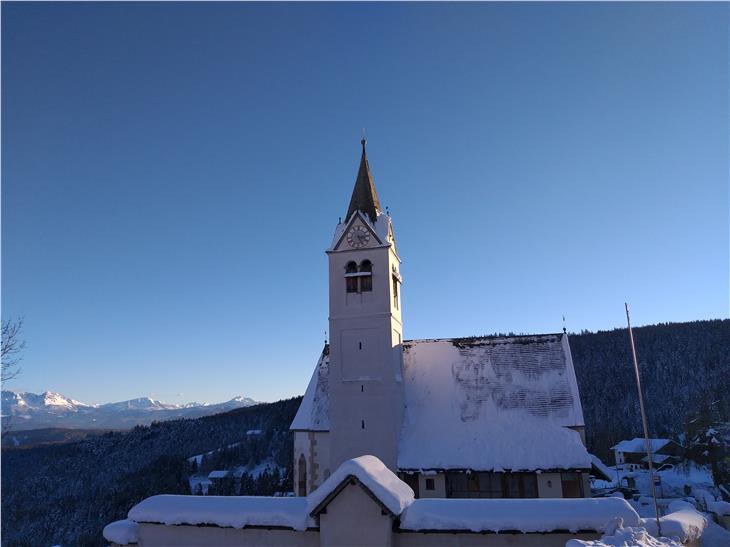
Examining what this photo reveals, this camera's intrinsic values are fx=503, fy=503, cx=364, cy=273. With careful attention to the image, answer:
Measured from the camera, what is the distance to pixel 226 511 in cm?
1388

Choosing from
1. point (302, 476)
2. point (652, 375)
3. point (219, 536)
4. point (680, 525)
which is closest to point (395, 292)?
point (302, 476)

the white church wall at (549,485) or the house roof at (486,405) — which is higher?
the house roof at (486,405)

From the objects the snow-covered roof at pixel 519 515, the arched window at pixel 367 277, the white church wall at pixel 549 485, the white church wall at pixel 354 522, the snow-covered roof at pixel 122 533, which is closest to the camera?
the snow-covered roof at pixel 519 515

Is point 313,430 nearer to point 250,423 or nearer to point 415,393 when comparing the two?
point 415,393

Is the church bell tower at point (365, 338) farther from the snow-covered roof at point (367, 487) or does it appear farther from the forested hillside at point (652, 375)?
the forested hillside at point (652, 375)

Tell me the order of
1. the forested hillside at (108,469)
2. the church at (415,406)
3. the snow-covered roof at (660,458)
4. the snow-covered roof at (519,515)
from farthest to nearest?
the forested hillside at (108,469)
the snow-covered roof at (660,458)
the church at (415,406)
the snow-covered roof at (519,515)

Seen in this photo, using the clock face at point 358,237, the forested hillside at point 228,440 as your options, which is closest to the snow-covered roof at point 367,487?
the clock face at point 358,237

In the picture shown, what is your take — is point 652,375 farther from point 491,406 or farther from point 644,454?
point 491,406

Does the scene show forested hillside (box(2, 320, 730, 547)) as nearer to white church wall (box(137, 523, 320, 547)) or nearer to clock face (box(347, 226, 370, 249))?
clock face (box(347, 226, 370, 249))

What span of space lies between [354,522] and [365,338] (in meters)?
12.6

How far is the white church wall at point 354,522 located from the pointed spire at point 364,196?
16325 mm

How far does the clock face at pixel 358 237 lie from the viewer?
86.2 ft

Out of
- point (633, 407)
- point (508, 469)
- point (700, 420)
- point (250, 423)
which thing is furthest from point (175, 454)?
point (508, 469)

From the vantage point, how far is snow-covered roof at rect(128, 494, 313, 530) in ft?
44.3
